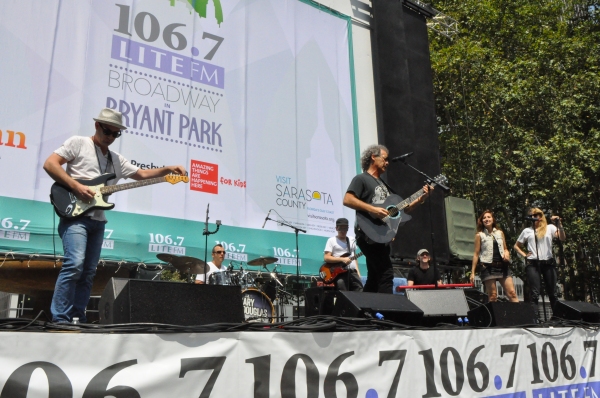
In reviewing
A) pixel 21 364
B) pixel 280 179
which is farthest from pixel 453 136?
pixel 21 364

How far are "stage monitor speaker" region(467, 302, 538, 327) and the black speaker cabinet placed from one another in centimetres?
11

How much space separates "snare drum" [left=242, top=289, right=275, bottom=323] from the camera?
5801mm

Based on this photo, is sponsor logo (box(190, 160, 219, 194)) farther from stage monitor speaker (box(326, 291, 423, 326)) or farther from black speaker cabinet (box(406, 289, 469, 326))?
stage monitor speaker (box(326, 291, 423, 326))

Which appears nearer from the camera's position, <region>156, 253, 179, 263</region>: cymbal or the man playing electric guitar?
the man playing electric guitar

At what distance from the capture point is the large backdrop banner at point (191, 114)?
5.41 meters

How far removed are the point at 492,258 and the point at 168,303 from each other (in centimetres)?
489

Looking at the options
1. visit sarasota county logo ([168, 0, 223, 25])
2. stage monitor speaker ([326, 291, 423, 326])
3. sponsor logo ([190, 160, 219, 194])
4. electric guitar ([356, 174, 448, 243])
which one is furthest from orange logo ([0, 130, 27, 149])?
stage monitor speaker ([326, 291, 423, 326])

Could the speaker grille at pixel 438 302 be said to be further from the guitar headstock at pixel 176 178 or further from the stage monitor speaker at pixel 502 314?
the guitar headstock at pixel 176 178

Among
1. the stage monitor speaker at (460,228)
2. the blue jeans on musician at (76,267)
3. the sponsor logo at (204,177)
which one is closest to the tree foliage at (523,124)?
the stage monitor speaker at (460,228)

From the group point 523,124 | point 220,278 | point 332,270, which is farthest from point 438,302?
point 523,124

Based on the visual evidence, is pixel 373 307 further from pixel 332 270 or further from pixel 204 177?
pixel 204 177

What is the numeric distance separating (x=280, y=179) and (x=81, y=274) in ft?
13.2

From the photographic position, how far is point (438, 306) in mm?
3705

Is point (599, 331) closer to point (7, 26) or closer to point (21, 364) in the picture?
point (21, 364)
